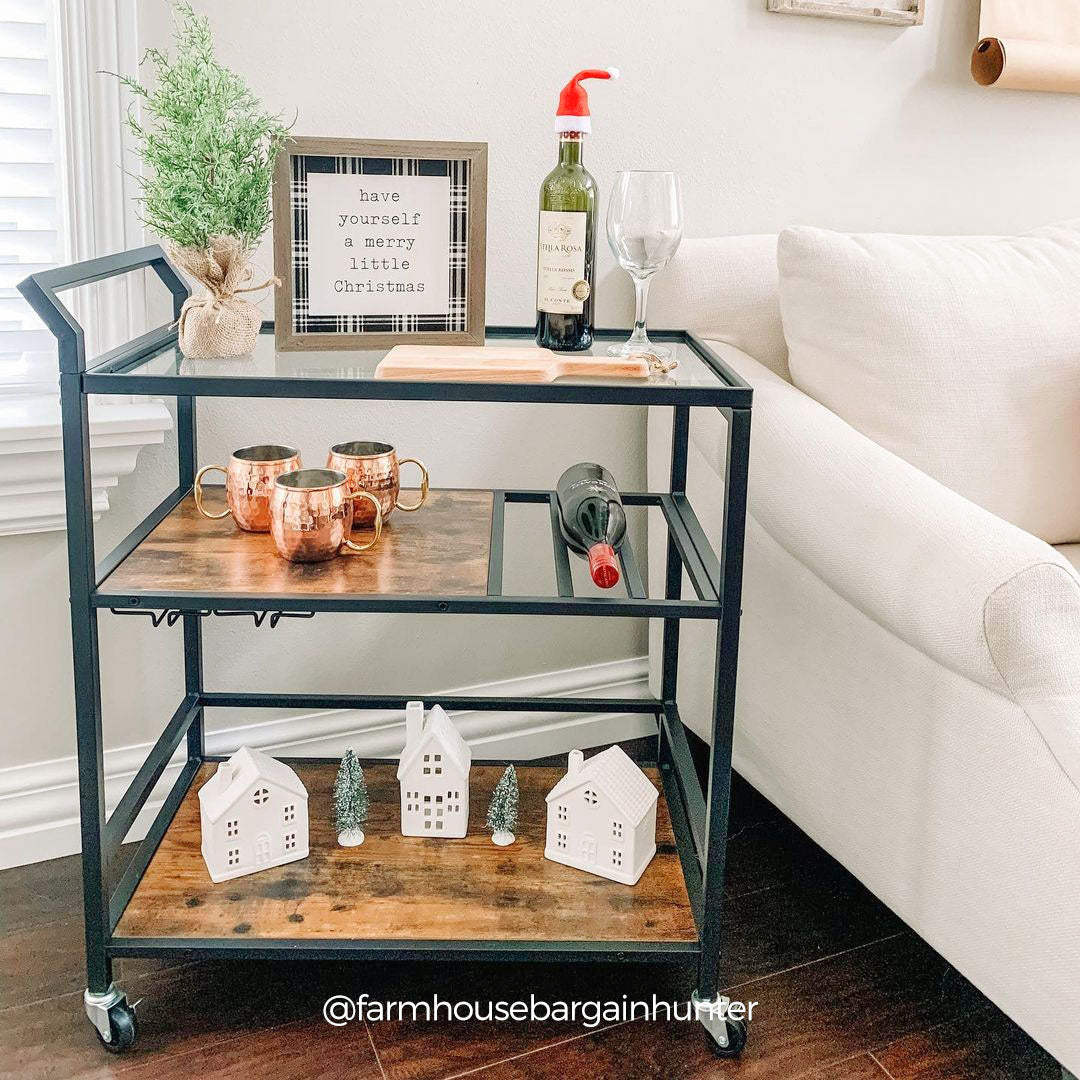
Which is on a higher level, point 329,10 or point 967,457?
point 329,10

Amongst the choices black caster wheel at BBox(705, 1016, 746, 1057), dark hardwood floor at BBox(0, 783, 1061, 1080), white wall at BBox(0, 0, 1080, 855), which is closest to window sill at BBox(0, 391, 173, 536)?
white wall at BBox(0, 0, 1080, 855)

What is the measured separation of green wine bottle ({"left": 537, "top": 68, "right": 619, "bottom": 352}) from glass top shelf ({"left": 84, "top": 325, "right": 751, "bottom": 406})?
0.16 metres

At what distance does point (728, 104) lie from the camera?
67.6 inches

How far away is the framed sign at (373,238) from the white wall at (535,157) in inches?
12.6

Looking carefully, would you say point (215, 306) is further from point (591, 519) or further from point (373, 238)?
point (591, 519)

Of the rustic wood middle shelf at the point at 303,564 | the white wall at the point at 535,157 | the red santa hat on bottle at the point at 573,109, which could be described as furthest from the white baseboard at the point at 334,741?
the red santa hat on bottle at the point at 573,109

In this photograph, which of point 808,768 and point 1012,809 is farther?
point 808,768

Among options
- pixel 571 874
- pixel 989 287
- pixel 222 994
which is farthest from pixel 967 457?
pixel 222 994

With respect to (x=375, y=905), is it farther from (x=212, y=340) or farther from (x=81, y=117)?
(x=81, y=117)

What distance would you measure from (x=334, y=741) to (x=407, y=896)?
480 millimetres

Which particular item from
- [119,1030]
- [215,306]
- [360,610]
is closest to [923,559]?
[360,610]

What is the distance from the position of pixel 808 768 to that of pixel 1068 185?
1.19 m

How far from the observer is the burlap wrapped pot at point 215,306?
1.19 meters

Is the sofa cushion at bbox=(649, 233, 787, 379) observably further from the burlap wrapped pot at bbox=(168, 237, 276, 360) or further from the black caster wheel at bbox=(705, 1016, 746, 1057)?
the black caster wheel at bbox=(705, 1016, 746, 1057)
